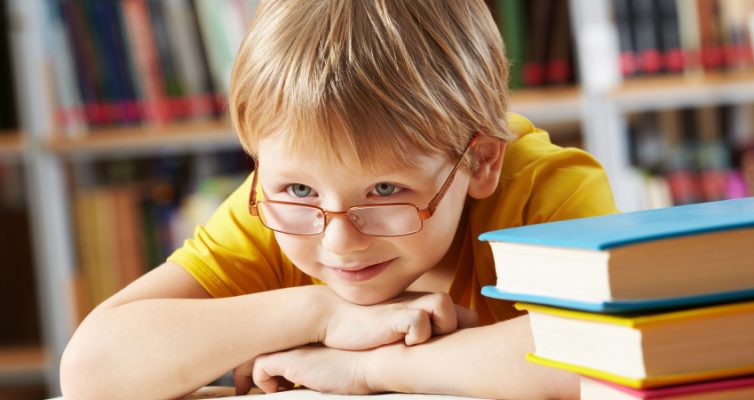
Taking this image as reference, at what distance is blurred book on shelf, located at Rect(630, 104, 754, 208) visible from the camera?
212cm

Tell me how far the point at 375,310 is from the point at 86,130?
5.36ft

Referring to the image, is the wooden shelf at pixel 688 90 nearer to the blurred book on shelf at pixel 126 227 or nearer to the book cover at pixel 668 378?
the blurred book on shelf at pixel 126 227

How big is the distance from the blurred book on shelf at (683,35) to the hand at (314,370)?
4.50 feet

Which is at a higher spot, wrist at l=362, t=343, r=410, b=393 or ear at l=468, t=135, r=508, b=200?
ear at l=468, t=135, r=508, b=200

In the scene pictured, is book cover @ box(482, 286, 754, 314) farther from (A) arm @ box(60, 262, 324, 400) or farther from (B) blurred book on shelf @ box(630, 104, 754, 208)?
(B) blurred book on shelf @ box(630, 104, 754, 208)

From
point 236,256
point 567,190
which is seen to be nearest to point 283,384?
point 236,256

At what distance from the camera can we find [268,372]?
877 millimetres

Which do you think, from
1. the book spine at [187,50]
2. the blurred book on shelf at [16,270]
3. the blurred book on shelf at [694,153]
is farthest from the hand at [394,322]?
the blurred book on shelf at [16,270]

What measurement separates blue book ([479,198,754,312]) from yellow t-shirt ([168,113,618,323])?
40 centimetres

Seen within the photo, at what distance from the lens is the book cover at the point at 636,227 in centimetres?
59

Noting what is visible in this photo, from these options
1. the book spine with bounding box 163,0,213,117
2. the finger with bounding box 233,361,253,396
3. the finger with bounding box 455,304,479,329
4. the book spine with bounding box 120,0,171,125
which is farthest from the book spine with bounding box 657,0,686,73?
the finger with bounding box 233,361,253,396

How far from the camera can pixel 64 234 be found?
2389 mm

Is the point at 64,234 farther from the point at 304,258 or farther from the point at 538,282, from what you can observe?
the point at 538,282

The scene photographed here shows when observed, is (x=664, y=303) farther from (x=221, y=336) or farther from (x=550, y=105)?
(x=550, y=105)
